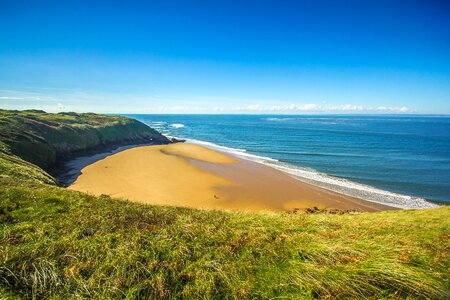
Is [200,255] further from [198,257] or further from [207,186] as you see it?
[207,186]

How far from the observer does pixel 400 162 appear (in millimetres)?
33688

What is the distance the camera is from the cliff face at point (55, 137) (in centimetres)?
2105

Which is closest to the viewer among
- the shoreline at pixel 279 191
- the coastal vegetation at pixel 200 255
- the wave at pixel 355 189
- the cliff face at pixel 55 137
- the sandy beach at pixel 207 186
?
the coastal vegetation at pixel 200 255

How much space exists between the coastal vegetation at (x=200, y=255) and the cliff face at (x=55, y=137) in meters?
18.9

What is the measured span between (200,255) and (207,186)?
17.7 meters

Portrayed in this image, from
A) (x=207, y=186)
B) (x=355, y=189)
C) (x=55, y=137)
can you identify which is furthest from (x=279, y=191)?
(x=55, y=137)

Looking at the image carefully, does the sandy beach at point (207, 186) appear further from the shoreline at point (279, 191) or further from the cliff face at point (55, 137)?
the cliff face at point (55, 137)

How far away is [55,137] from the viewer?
29578mm

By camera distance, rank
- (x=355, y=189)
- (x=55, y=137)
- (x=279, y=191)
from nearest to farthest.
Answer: (x=279, y=191) < (x=355, y=189) < (x=55, y=137)

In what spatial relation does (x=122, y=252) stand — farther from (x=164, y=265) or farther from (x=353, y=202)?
(x=353, y=202)

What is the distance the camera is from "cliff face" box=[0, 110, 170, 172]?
21050 mm

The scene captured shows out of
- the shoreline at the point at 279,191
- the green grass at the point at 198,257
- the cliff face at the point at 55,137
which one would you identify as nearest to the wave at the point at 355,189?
the shoreline at the point at 279,191

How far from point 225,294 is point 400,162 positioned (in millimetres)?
41369

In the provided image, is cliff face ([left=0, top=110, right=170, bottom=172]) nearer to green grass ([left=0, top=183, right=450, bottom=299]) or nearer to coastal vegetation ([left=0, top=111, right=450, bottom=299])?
coastal vegetation ([left=0, top=111, right=450, bottom=299])
